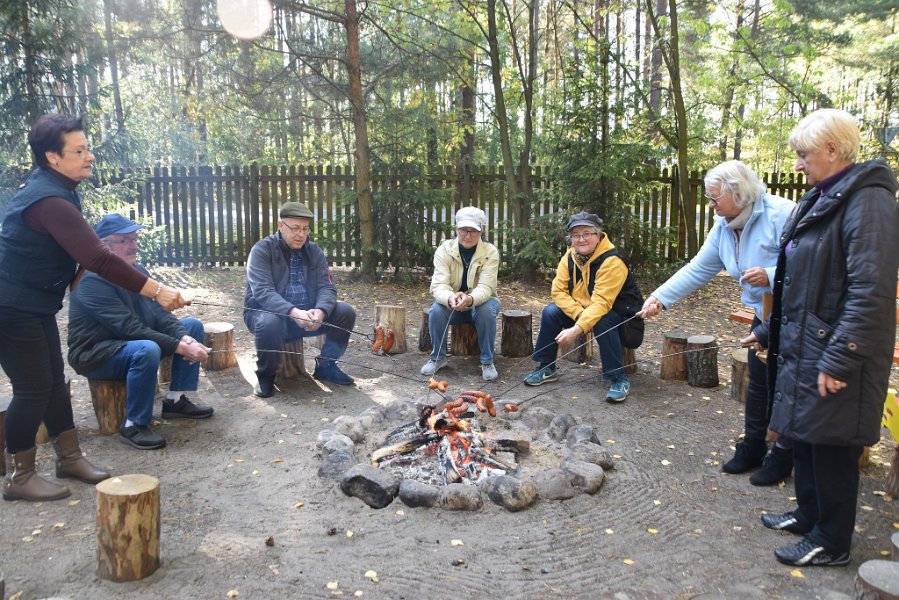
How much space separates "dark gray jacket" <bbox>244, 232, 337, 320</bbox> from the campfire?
1.53 m

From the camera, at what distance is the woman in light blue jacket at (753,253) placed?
3.70 m

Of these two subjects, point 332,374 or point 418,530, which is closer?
point 418,530

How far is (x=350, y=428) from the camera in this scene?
437 cm

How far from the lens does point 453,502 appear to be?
3438 millimetres

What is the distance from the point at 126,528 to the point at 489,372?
3.50 m

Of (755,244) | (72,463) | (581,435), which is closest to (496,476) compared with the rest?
(581,435)

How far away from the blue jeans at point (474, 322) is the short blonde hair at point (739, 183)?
8.28 ft

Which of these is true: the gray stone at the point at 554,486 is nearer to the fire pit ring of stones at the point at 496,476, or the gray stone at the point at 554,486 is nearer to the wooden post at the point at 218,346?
the fire pit ring of stones at the point at 496,476

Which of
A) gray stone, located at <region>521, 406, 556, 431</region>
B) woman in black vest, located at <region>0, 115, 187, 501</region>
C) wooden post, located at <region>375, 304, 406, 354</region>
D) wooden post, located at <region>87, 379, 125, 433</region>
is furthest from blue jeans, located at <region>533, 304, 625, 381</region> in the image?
wooden post, located at <region>87, 379, 125, 433</region>

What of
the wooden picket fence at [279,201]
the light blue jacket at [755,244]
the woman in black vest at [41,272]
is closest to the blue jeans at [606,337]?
the light blue jacket at [755,244]

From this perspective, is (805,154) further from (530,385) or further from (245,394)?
(245,394)

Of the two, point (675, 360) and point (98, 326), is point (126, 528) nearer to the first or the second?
point (98, 326)

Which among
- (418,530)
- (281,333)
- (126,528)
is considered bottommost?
(418,530)

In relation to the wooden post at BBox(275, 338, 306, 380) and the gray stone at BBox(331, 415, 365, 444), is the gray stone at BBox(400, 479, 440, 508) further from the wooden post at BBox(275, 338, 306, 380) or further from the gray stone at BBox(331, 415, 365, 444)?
the wooden post at BBox(275, 338, 306, 380)
